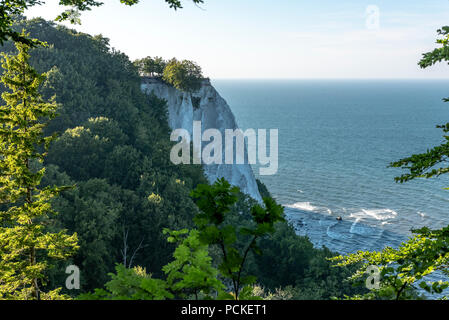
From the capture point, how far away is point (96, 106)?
42.6 m

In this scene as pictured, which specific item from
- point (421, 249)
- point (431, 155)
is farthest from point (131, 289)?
point (431, 155)

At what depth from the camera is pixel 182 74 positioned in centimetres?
5344

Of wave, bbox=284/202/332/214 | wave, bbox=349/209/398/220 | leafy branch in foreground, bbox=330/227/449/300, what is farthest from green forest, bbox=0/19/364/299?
wave, bbox=349/209/398/220

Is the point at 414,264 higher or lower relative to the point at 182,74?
lower

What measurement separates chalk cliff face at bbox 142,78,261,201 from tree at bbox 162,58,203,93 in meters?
1.52

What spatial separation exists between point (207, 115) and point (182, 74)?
10187 millimetres

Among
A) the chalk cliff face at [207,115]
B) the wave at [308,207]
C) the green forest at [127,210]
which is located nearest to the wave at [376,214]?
the wave at [308,207]

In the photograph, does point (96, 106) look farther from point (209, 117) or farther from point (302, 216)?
point (302, 216)

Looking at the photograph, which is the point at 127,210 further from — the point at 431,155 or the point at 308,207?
the point at 308,207

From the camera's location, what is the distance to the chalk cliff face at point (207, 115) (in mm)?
55031

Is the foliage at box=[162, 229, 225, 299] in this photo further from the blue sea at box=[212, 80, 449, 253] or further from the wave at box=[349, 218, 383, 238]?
the wave at box=[349, 218, 383, 238]

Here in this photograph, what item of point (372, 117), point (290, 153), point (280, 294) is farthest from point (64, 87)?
point (372, 117)

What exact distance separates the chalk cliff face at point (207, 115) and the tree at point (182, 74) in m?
1.52
